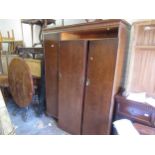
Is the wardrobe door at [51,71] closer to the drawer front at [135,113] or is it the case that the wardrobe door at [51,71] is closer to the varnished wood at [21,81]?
the varnished wood at [21,81]

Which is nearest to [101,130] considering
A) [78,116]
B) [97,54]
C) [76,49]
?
[78,116]

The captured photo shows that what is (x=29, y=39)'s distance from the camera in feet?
13.0

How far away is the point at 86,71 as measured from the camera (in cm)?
190

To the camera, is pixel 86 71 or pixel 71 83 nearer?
pixel 86 71

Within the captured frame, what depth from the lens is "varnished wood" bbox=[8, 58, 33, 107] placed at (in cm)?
239

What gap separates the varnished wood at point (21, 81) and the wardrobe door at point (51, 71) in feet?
1.07

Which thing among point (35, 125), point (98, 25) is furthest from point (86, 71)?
point (35, 125)

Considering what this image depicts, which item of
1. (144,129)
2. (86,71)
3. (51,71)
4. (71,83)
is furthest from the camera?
(51,71)

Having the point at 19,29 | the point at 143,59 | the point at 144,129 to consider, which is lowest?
the point at 144,129

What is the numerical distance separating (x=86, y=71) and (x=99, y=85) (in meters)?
0.26

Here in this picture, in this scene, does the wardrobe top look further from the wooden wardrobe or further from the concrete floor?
the concrete floor

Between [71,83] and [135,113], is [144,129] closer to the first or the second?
[135,113]
